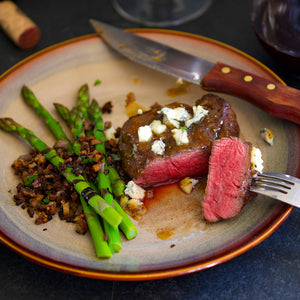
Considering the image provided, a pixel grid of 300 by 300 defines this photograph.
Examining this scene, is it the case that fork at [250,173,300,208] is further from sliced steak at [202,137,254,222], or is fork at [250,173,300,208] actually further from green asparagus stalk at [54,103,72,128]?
green asparagus stalk at [54,103,72,128]

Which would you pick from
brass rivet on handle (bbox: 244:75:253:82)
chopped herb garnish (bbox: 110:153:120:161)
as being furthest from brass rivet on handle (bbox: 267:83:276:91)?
chopped herb garnish (bbox: 110:153:120:161)

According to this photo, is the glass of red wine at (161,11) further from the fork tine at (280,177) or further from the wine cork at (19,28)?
the fork tine at (280,177)

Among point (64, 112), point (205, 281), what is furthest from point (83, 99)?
point (205, 281)

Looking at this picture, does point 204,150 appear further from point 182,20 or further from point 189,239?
point 182,20

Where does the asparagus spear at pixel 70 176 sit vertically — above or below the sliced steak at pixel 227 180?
above

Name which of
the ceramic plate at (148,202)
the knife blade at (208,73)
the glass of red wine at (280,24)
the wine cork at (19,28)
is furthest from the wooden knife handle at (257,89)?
the wine cork at (19,28)

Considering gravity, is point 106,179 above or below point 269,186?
above

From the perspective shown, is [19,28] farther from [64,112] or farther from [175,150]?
[175,150]
